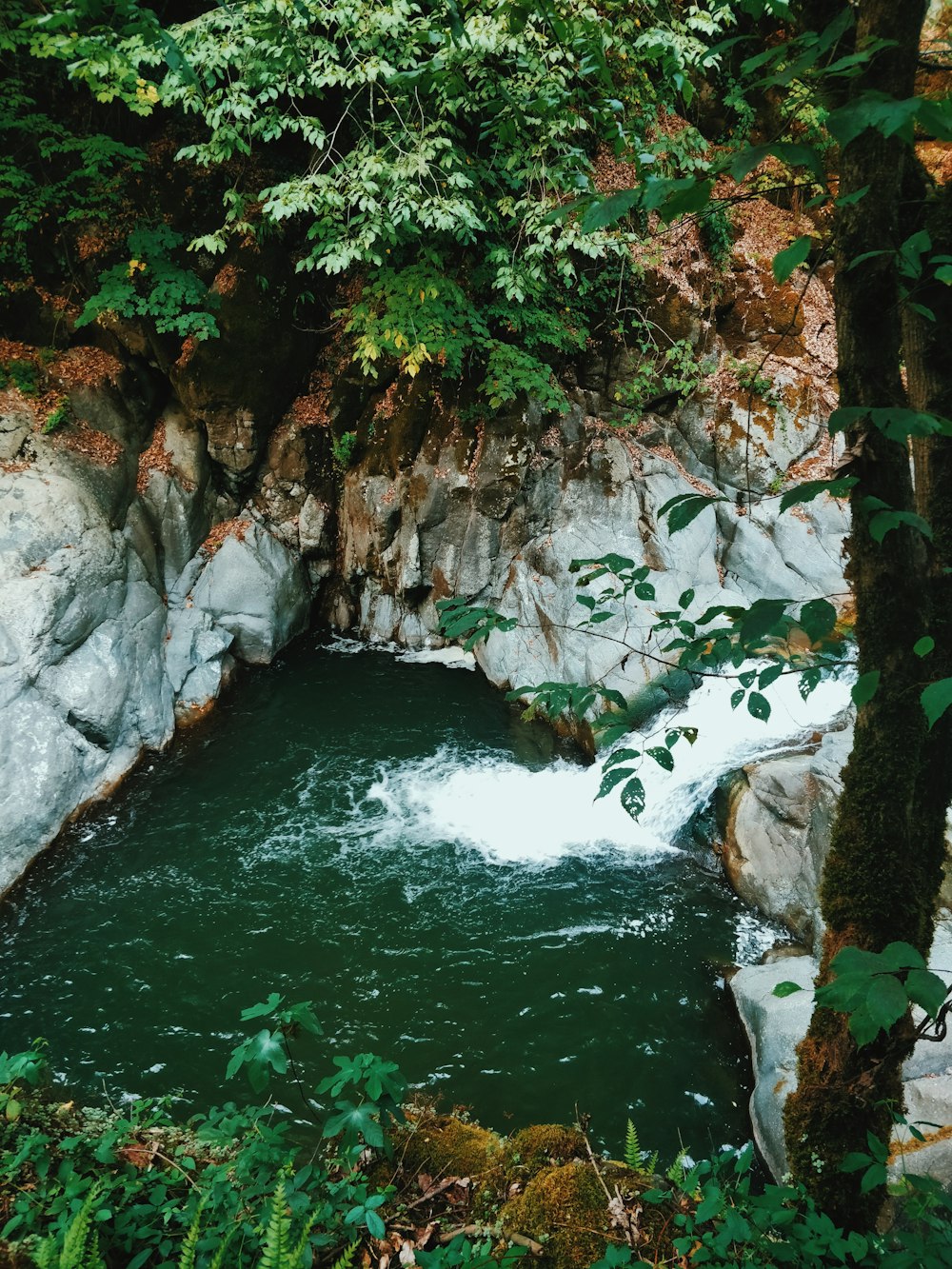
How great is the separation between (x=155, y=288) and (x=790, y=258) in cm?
966

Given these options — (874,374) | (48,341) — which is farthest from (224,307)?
(874,374)

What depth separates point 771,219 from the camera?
37.9 ft

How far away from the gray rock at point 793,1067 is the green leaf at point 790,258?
2816 millimetres

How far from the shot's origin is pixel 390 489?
1044 cm

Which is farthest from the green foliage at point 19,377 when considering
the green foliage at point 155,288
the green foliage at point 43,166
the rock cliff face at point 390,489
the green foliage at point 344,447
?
the green foliage at point 344,447

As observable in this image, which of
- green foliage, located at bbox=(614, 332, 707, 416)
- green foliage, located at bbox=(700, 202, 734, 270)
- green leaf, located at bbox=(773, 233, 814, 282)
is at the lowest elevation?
green leaf, located at bbox=(773, 233, 814, 282)

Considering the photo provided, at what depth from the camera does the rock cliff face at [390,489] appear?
8297mm

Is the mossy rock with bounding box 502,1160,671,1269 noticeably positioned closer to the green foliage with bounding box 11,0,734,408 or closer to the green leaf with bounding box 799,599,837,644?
the green leaf with bounding box 799,599,837,644

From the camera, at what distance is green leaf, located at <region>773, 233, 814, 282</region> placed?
3.71 feet

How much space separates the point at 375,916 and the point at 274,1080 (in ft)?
5.05

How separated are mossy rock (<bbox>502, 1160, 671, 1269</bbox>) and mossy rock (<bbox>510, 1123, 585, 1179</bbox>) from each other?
0.11m

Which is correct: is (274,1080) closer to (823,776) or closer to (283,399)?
(823,776)

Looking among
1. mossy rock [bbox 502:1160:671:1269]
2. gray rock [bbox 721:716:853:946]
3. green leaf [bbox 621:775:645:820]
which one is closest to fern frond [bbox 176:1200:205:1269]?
mossy rock [bbox 502:1160:671:1269]

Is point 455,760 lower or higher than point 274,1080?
higher
